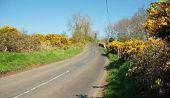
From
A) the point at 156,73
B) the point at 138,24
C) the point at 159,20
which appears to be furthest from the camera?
the point at 138,24

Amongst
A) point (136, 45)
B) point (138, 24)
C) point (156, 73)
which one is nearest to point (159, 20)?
point (156, 73)

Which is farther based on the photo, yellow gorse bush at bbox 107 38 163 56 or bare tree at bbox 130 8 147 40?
bare tree at bbox 130 8 147 40

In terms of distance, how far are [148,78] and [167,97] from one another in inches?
94.4

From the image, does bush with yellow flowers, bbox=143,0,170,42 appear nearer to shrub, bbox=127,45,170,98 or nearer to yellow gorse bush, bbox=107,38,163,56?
shrub, bbox=127,45,170,98

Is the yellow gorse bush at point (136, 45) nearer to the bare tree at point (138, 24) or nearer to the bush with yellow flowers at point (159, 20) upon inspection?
the bush with yellow flowers at point (159, 20)

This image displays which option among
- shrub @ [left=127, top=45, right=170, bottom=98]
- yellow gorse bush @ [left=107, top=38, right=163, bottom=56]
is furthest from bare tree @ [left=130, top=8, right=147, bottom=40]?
shrub @ [left=127, top=45, right=170, bottom=98]

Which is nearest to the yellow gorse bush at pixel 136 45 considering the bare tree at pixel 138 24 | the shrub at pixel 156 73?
the shrub at pixel 156 73

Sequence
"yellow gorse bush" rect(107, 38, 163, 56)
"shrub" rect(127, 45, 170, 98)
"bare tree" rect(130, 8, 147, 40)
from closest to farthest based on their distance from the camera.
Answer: "shrub" rect(127, 45, 170, 98) < "yellow gorse bush" rect(107, 38, 163, 56) < "bare tree" rect(130, 8, 147, 40)

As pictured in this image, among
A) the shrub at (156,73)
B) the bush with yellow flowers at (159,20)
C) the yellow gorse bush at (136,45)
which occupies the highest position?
the bush with yellow flowers at (159,20)

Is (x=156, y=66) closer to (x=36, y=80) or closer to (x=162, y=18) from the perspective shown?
(x=162, y=18)

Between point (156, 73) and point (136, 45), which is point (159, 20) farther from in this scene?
point (136, 45)

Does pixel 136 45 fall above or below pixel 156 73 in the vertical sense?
above

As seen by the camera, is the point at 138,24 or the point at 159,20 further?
the point at 138,24

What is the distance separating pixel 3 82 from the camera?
1948cm
